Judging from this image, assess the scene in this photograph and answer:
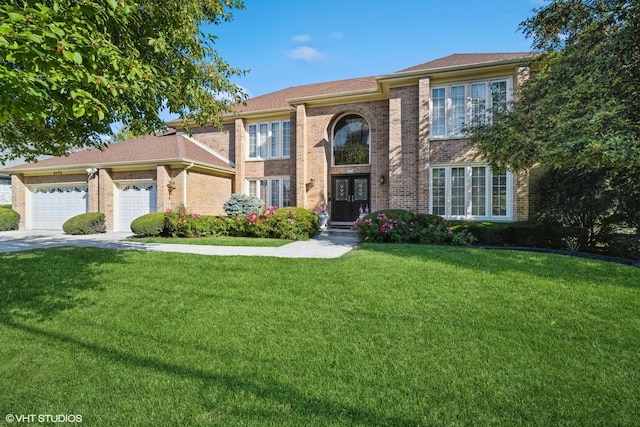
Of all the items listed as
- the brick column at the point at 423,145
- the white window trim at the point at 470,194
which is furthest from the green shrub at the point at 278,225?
the white window trim at the point at 470,194

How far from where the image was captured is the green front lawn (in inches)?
102

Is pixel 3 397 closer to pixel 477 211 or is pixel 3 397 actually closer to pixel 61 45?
pixel 61 45

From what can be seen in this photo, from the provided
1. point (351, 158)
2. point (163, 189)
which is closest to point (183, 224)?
point (163, 189)

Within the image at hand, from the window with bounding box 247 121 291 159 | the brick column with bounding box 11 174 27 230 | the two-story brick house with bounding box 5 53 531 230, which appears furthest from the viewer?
the brick column with bounding box 11 174 27 230

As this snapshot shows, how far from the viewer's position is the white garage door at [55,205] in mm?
16688

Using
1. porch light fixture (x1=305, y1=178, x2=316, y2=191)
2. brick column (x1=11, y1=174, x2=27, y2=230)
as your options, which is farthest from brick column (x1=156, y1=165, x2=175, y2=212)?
brick column (x1=11, y1=174, x2=27, y2=230)

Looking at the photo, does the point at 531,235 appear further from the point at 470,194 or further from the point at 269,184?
the point at 269,184

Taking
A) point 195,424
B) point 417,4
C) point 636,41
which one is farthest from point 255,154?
point 195,424

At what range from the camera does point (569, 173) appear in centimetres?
1017

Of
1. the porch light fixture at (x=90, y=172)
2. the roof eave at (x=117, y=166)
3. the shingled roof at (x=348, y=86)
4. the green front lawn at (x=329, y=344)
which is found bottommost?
the green front lawn at (x=329, y=344)

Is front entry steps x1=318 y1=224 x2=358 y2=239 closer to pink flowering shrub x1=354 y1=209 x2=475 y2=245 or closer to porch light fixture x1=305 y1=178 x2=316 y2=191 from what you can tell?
pink flowering shrub x1=354 y1=209 x2=475 y2=245

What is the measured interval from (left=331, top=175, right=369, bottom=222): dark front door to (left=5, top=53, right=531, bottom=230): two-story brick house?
5cm

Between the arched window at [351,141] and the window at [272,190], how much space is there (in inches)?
Result: 112

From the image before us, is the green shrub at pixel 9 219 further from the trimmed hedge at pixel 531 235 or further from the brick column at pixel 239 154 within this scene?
the trimmed hedge at pixel 531 235
